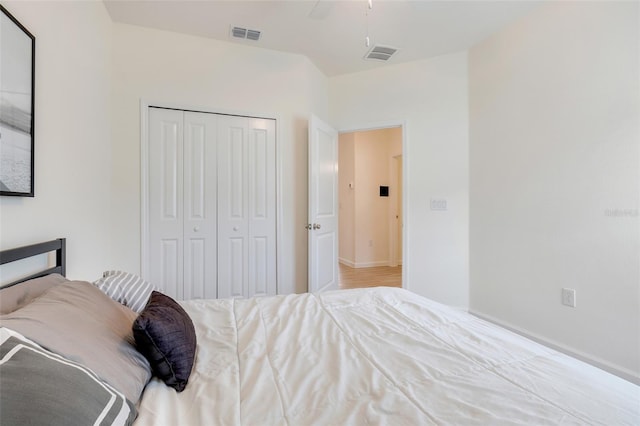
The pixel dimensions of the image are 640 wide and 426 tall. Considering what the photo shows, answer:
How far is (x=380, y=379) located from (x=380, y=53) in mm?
3140

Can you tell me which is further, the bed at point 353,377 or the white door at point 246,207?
the white door at point 246,207

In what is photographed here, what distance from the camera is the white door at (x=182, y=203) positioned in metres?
2.78

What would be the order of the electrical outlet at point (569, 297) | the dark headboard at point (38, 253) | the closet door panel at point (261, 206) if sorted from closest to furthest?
the dark headboard at point (38, 253) < the electrical outlet at point (569, 297) < the closet door panel at point (261, 206)

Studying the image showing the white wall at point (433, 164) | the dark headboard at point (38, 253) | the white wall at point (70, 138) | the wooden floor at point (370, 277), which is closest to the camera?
the dark headboard at point (38, 253)

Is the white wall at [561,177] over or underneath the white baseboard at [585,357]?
over

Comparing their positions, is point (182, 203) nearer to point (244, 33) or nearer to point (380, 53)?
point (244, 33)

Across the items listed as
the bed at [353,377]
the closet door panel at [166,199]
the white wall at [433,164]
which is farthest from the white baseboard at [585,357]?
the closet door panel at [166,199]

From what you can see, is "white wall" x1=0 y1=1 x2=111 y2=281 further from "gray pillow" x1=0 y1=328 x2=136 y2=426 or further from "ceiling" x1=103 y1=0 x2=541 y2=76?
"gray pillow" x1=0 y1=328 x2=136 y2=426

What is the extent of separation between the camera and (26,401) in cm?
52

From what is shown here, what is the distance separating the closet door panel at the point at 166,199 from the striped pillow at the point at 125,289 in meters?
1.46

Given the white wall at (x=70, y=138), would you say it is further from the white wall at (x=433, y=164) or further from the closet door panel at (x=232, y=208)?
the white wall at (x=433, y=164)

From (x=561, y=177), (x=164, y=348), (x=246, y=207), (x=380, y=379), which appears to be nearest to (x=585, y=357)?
(x=561, y=177)

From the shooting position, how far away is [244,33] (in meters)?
2.83

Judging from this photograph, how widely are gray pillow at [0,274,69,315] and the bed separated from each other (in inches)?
1.1
